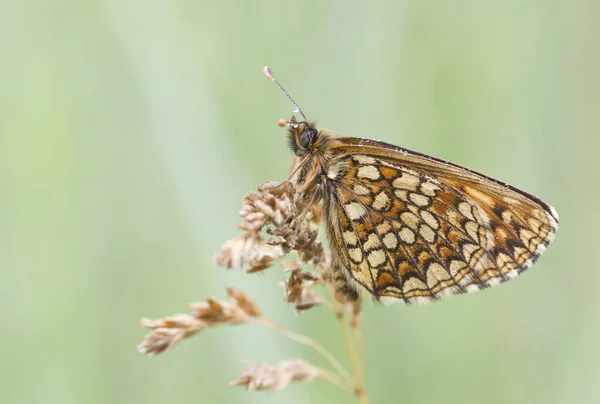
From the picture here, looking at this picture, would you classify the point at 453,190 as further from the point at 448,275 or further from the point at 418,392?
the point at 418,392

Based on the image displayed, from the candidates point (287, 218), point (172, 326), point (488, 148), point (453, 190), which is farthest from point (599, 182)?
point (172, 326)

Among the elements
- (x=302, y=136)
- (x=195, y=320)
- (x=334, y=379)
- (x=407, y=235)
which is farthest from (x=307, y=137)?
(x=334, y=379)

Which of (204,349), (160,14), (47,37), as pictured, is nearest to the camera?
(204,349)

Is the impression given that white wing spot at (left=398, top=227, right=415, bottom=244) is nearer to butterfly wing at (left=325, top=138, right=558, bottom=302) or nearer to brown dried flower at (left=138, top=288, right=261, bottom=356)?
butterfly wing at (left=325, top=138, right=558, bottom=302)

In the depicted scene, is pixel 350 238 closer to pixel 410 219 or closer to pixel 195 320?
pixel 410 219

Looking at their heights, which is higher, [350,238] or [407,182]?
[407,182]

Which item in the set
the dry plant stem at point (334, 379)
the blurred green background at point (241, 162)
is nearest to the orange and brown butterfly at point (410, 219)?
the dry plant stem at point (334, 379)

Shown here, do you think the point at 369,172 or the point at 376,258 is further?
the point at 369,172
